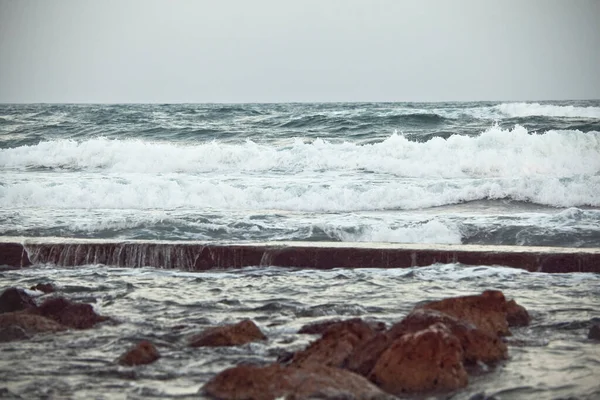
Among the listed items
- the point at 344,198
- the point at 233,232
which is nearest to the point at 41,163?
the point at 344,198

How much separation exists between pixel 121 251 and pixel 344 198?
203 inches

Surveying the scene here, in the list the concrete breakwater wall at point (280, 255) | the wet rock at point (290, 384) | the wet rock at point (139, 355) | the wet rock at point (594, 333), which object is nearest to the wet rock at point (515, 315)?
the wet rock at point (594, 333)

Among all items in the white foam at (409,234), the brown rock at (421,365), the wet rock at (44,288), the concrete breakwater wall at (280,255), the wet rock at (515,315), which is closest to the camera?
the brown rock at (421,365)

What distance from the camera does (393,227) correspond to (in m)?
8.27

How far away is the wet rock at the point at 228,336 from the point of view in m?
4.05

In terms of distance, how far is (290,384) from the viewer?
3.16 metres

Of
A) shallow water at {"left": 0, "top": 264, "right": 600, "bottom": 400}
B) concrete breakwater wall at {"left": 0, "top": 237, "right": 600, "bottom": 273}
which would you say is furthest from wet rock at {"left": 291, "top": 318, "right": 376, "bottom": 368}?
concrete breakwater wall at {"left": 0, "top": 237, "right": 600, "bottom": 273}

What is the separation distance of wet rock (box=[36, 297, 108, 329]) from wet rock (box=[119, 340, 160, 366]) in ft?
2.59

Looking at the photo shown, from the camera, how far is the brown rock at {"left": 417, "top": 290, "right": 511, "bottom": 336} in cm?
414

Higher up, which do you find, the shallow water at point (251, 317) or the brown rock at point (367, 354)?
the brown rock at point (367, 354)

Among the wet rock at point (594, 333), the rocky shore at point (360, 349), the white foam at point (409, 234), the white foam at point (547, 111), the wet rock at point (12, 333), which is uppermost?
the white foam at point (547, 111)

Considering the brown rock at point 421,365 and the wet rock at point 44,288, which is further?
the wet rock at point 44,288

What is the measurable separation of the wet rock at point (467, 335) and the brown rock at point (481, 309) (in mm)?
293

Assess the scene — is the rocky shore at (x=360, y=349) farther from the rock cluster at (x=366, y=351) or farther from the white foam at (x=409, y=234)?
the white foam at (x=409, y=234)
